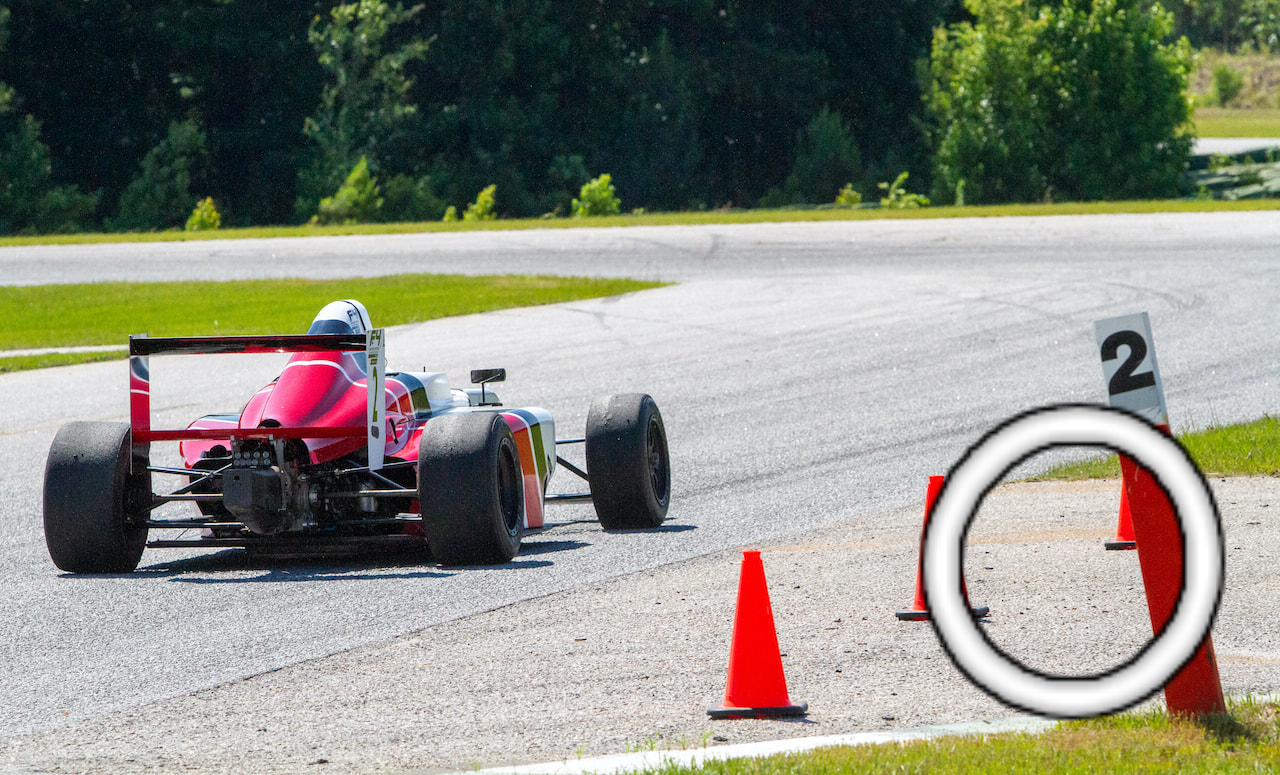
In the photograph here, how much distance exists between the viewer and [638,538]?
8.87 metres

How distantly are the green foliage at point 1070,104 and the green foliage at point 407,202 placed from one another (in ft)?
48.4

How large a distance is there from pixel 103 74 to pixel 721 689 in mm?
49955

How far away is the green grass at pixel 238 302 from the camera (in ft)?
73.0

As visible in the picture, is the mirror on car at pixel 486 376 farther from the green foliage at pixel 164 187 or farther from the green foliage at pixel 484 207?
the green foliage at pixel 164 187

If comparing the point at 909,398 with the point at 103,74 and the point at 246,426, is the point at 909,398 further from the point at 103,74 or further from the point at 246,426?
the point at 103,74

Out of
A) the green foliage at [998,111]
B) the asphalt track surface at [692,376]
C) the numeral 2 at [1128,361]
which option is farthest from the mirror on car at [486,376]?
the green foliage at [998,111]

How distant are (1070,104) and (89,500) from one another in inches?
1583

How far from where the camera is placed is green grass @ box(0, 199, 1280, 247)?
32.9 m

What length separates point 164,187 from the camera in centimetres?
4834

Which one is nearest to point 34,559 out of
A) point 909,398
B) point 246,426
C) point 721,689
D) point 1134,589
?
point 246,426

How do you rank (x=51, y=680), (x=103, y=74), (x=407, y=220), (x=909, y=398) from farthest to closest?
(x=103, y=74) → (x=407, y=220) → (x=909, y=398) → (x=51, y=680)

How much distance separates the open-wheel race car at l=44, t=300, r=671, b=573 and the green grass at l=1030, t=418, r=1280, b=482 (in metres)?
3.84
